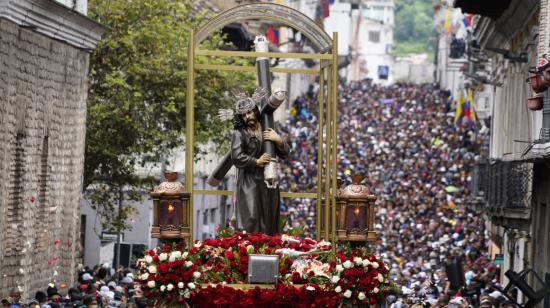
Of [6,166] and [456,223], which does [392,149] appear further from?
[6,166]

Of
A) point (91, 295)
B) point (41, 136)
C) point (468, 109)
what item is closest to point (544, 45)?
point (41, 136)

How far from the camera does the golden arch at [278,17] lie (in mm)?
22125

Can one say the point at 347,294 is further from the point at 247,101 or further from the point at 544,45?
the point at 544,45

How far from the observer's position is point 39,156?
3631 cm

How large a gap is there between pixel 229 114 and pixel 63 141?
17342mm

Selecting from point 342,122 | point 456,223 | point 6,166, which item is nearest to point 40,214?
point 6,166

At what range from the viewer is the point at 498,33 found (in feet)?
160

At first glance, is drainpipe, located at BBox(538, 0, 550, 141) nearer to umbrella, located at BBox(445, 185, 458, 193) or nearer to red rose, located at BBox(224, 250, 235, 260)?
red rose, located at BBox(224, 250, 235, 260)

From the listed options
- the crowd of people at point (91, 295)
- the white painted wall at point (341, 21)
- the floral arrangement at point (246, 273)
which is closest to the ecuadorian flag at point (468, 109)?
the crowd of people at point (91, 295)

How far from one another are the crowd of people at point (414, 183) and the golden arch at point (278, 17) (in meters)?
1.94

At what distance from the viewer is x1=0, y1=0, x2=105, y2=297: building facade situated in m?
33.0

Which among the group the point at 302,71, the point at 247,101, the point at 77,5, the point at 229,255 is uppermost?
the point at 77,5

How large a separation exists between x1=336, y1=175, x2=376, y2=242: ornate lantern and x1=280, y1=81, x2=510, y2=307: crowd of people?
2.16 m

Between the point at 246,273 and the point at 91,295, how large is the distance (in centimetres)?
1054
